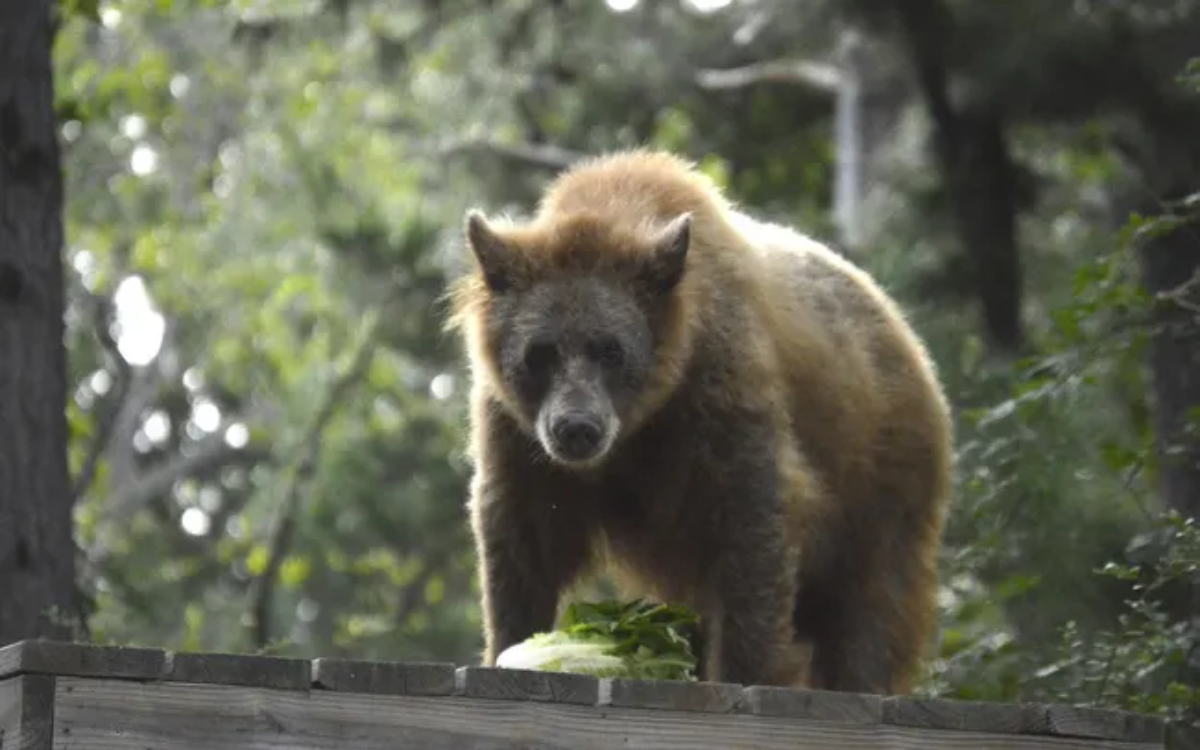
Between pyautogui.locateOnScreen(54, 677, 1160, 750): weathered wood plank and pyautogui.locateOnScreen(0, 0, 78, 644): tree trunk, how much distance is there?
10.7 feet

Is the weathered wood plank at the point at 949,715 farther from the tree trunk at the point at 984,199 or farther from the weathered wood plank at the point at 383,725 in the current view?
the tree trunk at the point at 984,199

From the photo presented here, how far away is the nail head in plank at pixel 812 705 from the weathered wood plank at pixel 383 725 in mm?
27

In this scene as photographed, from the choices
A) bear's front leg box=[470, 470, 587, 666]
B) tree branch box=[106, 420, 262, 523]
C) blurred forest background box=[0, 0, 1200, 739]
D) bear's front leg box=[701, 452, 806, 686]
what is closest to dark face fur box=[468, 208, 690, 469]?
bear's front leg box=[470, 470, 587, 666]

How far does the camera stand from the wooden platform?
5.51 m

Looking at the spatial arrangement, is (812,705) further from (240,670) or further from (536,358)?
(536,358)

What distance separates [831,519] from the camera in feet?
29.3

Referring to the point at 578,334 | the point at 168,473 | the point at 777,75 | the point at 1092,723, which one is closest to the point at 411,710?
the point at 1092,723

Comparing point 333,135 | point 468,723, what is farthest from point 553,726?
point 333,135

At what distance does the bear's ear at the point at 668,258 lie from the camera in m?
8.17

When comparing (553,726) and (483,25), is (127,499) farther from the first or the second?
(553,726)

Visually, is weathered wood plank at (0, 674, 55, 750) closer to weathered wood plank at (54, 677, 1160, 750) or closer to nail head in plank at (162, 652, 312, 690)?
weathered wood plank at (54, 677, 1160, 750)

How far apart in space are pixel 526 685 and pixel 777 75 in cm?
1488

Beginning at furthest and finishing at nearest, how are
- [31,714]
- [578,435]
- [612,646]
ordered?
1. [578,435]
2. [612,646]
3. [31,714]

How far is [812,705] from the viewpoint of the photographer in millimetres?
6254
